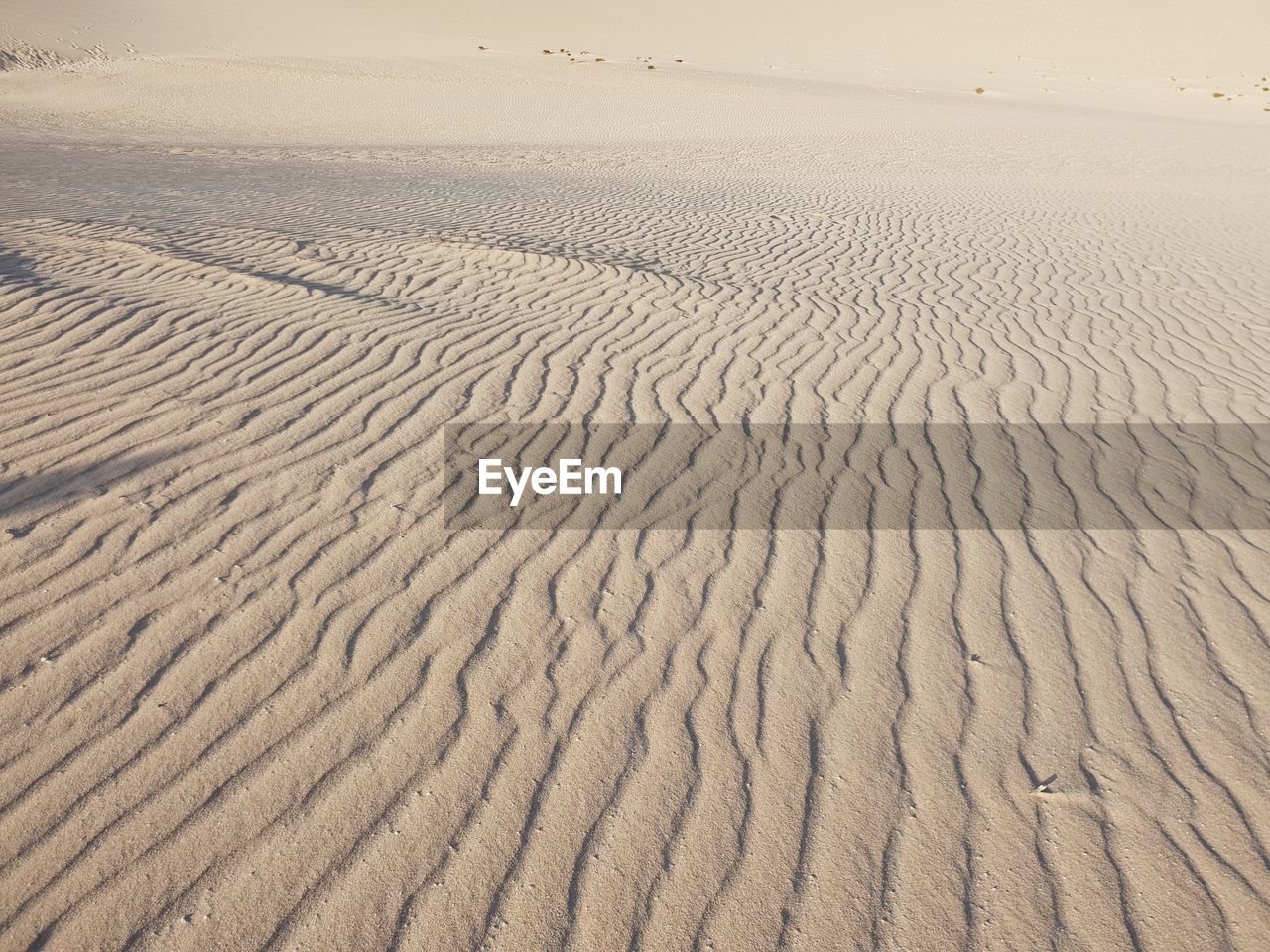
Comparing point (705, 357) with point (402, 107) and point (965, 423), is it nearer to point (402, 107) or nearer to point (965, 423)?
point (965, 423)

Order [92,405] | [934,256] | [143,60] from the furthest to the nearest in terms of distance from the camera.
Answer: [143,60]
[934,256]
[92,405]

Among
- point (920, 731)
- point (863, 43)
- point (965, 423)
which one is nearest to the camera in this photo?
point (920, 731)

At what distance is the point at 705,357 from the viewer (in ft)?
20.9

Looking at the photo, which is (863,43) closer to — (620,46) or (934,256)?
(620,46)

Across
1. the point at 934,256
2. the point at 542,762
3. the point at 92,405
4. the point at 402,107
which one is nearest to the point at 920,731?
the point at 542,762

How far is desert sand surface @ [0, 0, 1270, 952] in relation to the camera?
2.57 meters

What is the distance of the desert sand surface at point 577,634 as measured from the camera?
257 cm

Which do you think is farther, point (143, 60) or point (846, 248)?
point (143, 60)

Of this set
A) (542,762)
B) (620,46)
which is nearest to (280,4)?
(620,46)

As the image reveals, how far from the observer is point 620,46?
152 ft

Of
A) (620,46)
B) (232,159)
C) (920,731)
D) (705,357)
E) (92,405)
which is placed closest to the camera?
(920,731)

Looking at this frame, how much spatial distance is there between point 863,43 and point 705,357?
53824 mm

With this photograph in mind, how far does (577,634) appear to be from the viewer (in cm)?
355

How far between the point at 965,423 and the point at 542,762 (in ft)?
11.8
